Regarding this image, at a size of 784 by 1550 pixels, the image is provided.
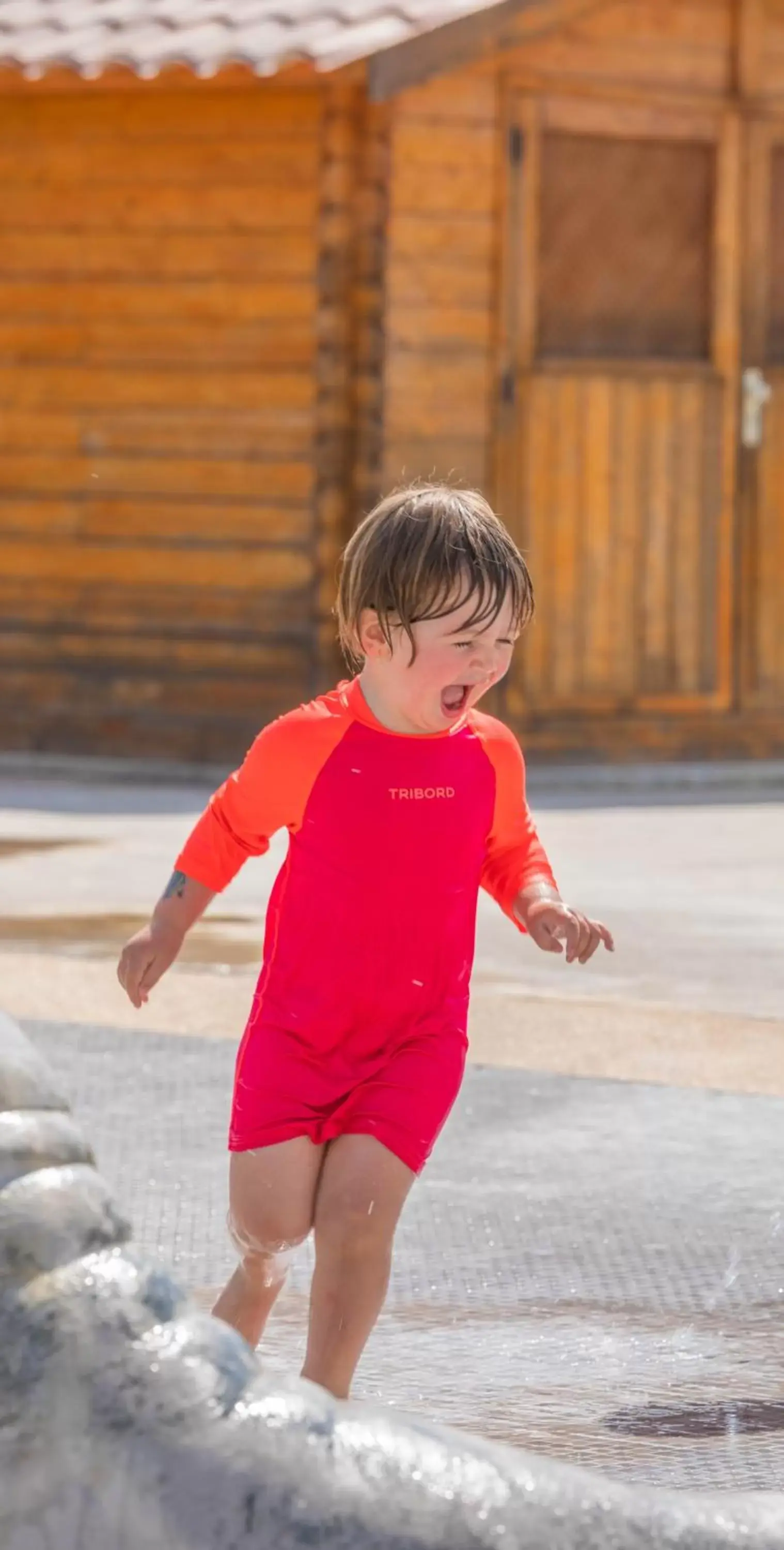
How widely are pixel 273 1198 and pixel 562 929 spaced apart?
475 mm

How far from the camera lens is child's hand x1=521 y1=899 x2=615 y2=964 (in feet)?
11.4

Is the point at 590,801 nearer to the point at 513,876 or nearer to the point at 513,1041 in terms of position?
the point at 513,1041

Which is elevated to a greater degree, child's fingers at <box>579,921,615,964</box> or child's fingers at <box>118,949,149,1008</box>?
child's fingers at <box>579,921,615,964</box>

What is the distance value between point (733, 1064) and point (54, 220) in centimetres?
818

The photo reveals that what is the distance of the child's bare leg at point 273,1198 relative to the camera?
335 centimetres

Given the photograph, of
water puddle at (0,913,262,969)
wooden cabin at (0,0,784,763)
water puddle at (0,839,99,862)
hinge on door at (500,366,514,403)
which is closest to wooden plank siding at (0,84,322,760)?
wooden cabin at (0,0,784,763)

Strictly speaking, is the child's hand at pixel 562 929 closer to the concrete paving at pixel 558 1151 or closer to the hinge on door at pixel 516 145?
the concrete paving at pixel 558 1151

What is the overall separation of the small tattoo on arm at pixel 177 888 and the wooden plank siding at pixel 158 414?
9.53m

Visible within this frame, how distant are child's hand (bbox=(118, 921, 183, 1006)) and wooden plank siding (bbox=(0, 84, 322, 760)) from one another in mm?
9649

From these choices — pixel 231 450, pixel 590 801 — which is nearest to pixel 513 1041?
pixel 590 801

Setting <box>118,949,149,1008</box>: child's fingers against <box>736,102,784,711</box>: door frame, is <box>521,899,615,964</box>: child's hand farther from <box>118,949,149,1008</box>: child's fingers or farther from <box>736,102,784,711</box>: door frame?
<box>736,102,784,711</box>: door frame

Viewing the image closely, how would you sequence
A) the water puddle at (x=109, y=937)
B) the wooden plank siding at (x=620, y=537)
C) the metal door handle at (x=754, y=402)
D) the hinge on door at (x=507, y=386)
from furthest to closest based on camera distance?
the metal door handle at (x=754, y=402)
the wooden plank siding at (x=620, y=537)
the hinge on door at (x=507, y=386)
the water puddle at (x=109, y=937)

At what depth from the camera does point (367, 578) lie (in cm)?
340

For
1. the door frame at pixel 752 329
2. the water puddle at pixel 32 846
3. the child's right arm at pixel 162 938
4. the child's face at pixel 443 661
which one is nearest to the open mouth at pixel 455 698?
the child's face at pixel 443 661
